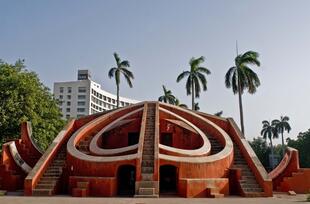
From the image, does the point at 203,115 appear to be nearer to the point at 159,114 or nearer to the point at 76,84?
the point at 159,114

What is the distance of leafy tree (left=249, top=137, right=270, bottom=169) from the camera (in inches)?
2403

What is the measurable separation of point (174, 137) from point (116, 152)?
5332mm

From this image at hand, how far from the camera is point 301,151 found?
55.8 meters

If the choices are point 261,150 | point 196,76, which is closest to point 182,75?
point 196,76

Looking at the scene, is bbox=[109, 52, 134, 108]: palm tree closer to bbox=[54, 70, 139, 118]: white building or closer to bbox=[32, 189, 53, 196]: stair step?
bbox=[32, 189, 53, 196]: stair step

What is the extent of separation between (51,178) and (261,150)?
185ft

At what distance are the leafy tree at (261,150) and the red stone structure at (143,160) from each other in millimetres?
40565

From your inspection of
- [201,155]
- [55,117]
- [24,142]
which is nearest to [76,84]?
[55,117]

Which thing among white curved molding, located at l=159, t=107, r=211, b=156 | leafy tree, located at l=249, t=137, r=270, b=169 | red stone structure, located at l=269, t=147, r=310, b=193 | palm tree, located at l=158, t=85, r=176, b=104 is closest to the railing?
white curved molding, located at l=159, t=107, r=211, b=156

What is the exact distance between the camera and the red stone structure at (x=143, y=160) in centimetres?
1430

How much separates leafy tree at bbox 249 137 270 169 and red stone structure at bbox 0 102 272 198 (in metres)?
40.6

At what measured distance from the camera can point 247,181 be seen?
50.3 ft

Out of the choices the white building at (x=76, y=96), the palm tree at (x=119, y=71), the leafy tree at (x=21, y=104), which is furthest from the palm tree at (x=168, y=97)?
the white building at (x=76, y=96)

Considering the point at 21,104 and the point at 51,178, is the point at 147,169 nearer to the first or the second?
the point at 51,178
